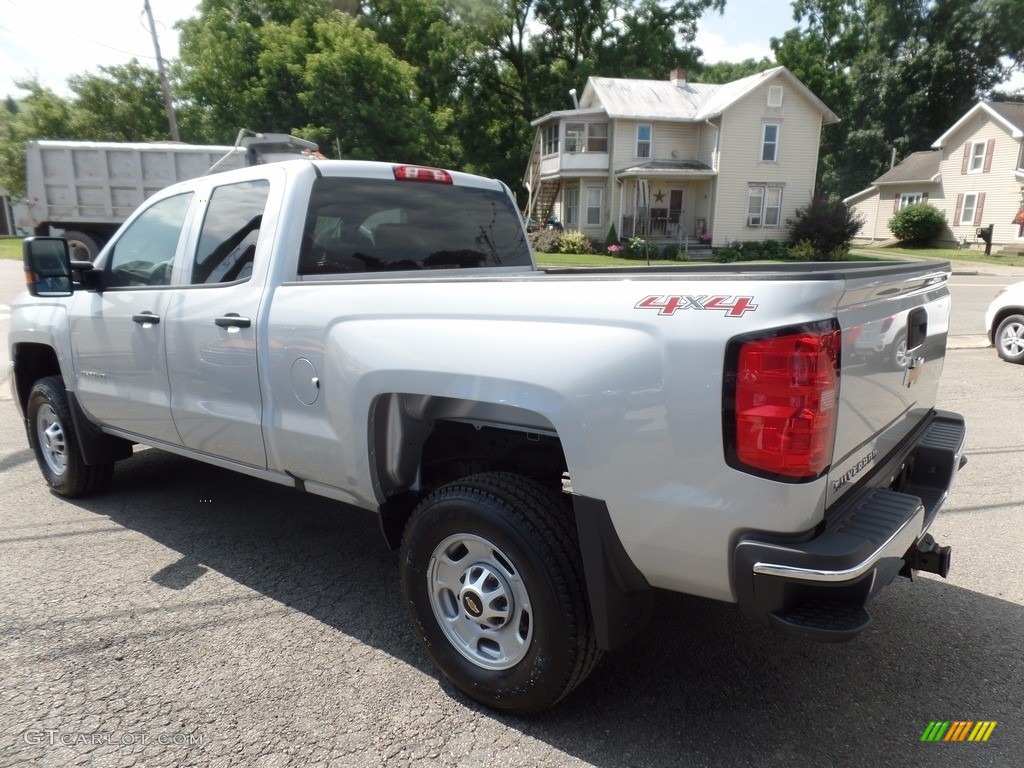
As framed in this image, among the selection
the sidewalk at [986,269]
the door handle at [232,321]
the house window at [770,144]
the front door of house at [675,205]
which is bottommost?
the sidewalk at [986,269]

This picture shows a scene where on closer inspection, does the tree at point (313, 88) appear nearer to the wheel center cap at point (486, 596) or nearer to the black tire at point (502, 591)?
the black tire at point (502, 591)

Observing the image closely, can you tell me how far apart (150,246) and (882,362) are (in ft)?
12.4

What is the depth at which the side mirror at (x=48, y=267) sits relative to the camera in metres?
4.13

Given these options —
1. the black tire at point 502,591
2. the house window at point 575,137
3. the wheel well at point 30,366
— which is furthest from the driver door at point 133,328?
the house window at point 575,137

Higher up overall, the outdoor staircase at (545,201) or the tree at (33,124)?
the tree at (33,124)

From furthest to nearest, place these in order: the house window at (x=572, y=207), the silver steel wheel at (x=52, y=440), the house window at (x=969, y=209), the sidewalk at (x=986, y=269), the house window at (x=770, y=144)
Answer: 1. the house window at (x=969, y=209)
2. the house window at (x=572, y=207)
3. the house window at (x=770, y=144)
4. the sidewalk at (x=986, y=269)
5. the silver steel wheel at (x=52, y=440)

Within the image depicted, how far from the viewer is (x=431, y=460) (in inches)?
127

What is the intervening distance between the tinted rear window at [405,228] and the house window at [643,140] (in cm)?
3211

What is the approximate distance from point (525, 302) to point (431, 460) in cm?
105

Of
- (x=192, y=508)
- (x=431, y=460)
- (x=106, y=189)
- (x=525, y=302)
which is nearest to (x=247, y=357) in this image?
(x=431, y=460)

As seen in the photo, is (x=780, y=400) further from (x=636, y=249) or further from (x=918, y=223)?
→ (x=918, y=223)

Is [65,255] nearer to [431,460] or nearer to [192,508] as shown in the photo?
[192,508]

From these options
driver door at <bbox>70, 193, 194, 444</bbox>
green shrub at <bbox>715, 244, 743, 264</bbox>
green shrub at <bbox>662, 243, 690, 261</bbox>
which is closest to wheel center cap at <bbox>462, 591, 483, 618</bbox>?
driver door at <bbox>70, 193, 194, 444</bbox>

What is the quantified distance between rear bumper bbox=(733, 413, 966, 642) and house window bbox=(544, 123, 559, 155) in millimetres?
35320
